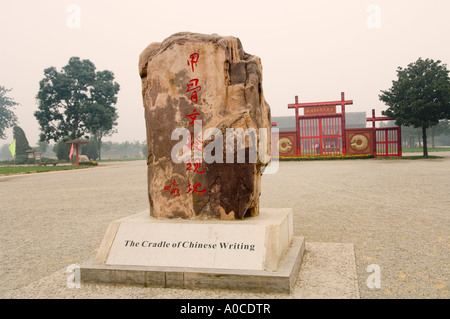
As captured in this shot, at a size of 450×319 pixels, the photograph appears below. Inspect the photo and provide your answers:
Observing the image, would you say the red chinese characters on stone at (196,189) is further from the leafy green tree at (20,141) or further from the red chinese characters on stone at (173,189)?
the leafy green tree at (20,141)

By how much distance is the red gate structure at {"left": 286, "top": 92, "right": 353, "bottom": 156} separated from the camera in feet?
75.7

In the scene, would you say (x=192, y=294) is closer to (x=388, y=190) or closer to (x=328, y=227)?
(x=328, y=227)

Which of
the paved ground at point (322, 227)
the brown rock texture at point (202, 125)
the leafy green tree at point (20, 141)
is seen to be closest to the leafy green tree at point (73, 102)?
the leafy green tree at point (20, 141)

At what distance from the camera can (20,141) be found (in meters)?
39.4

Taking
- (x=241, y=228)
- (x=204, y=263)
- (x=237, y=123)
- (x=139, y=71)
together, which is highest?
(x=139, y=71)

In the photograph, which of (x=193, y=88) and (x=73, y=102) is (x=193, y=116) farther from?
(x=73, y=102)

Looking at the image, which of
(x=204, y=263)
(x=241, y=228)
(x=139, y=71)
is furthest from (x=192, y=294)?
(x=139, y=71)

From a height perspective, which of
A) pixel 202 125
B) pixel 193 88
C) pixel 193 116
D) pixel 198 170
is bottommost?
pixel 198 170

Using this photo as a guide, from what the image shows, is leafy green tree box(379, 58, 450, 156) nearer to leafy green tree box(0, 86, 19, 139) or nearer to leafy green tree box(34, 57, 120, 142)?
leafy green tree box(34, 57, 120, 142)

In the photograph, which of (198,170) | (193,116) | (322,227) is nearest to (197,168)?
(198,170)

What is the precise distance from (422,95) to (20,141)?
125ft

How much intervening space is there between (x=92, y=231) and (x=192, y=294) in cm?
306
